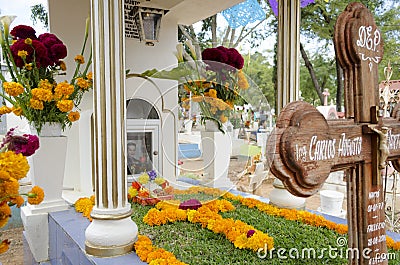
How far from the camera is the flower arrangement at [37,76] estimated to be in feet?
7.89

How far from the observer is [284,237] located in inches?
81.7

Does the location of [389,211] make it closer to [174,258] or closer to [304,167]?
[174,258]

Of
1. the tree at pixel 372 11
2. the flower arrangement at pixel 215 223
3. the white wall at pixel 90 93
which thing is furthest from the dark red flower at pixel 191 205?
the tree at pixel 372 11

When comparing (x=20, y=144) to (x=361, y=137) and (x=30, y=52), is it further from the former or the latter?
(x=30, y=52)

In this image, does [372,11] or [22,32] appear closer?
[22,32]

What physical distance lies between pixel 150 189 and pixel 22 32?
1.43m

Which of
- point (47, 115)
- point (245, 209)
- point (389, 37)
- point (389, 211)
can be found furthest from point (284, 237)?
point (389, 37)

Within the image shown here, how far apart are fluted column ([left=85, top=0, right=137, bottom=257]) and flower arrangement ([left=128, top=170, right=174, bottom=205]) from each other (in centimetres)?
70

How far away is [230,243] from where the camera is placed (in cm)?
203

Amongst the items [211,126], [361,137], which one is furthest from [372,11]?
[361,137]

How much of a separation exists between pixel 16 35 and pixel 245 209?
2.08 meters

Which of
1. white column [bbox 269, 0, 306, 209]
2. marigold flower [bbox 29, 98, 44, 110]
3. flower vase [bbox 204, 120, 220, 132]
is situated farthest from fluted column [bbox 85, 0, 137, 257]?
white column [bbox 269, 0, 306, 209]

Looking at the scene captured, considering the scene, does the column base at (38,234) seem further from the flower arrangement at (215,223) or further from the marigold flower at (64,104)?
the marigold flower at (64,104)

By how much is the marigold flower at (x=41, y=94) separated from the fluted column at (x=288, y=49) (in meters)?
1.68
